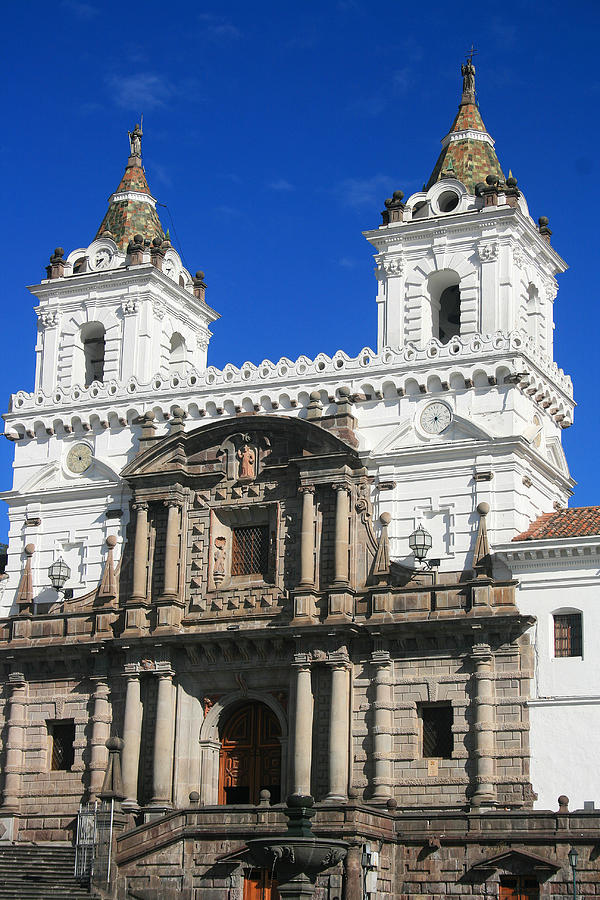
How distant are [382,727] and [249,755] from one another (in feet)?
19.3

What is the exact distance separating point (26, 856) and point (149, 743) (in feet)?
19.8

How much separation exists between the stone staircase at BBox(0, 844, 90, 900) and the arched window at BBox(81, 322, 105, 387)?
20.2 m

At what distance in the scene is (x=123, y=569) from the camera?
5566cm

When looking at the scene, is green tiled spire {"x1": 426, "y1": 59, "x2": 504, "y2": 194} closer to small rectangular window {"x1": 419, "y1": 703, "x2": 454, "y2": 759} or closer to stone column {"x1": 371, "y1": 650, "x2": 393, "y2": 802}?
stone column {"x1": 371, "y1": 650, "x2": 393, "y2": 802}

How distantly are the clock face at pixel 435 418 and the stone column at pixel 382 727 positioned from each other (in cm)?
815

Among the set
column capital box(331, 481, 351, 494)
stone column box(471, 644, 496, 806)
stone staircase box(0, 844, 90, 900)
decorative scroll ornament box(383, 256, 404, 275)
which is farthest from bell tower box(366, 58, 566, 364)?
stone staircase box(0, 844, 90, 900)

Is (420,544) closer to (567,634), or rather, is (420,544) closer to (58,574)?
(567,634)

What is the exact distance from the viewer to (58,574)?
56.4m

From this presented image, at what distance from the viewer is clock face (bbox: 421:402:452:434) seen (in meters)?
52.9

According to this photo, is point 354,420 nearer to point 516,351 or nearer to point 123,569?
point 516,351

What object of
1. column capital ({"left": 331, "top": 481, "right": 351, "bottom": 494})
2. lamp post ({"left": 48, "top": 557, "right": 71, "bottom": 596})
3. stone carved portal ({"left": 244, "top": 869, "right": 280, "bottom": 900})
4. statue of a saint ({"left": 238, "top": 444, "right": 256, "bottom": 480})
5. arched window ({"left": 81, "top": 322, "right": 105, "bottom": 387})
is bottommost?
stone carved portal ({"left": 244, "top": 869, "right": 280, "bottom": 900})

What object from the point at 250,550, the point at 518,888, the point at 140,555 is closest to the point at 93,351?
the point at 140,555

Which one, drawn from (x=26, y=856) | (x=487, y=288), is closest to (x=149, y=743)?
(x=26, y=856)

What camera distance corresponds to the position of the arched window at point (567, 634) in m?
48.2
